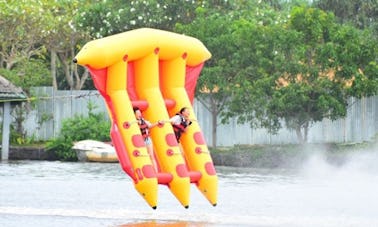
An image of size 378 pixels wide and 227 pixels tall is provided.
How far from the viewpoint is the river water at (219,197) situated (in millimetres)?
19047

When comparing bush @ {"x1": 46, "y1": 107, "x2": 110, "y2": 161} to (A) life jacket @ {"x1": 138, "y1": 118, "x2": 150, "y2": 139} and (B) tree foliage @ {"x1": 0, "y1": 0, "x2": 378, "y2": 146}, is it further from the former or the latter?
(A) life jacket @ {"x1": 138, "y1": 118, "x2": 150, "y2": 139}

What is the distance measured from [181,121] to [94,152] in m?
19.9

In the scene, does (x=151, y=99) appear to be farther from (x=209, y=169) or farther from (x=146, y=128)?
(x=209, y=169)

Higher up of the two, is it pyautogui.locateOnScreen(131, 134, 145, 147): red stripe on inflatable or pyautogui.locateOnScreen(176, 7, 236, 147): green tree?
pyautogui.locateOnScreen(176, 7, 236, 147): green tree

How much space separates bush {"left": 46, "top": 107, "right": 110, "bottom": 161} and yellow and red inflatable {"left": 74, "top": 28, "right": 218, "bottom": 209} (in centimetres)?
2068

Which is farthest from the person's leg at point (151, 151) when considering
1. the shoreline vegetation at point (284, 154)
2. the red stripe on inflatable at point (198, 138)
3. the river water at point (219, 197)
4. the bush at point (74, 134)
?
the bush at point (74, 134)

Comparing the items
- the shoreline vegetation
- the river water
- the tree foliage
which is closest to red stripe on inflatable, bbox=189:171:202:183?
the river water

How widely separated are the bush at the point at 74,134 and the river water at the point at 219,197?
3.66 metres

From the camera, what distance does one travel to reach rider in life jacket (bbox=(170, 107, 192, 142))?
17156 mm

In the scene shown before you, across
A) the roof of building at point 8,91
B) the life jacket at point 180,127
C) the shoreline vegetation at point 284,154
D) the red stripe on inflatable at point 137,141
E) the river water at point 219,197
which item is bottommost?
the river water at point 219,197

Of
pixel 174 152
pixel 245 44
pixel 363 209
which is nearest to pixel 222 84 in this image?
pixel 245 44

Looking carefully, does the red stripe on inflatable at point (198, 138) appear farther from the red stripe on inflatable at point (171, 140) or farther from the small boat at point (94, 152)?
the small boat at point (94, 152)

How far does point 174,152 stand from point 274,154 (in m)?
18.6

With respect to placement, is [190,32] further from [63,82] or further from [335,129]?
[63,82]
